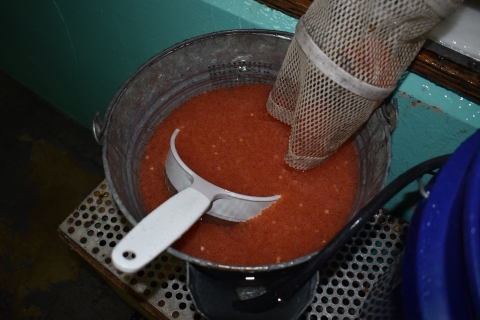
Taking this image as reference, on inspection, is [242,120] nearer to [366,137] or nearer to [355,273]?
[366,137]

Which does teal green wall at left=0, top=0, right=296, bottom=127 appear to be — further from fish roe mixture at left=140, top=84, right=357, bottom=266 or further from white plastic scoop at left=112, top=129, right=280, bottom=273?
white plastic scoop at left=112, top=129, right=280, bottom=273

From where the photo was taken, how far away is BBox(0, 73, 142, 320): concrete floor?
56.3 inches

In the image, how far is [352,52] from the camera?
567mm

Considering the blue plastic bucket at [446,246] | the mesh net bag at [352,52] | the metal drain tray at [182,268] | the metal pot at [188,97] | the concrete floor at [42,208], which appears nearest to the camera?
the blue plastic bucket at [446,246]

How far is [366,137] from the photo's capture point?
2.63 feet

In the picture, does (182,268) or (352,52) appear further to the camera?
(182,268)

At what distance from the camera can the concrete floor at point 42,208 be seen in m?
1.43

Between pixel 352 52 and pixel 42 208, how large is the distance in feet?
4.86

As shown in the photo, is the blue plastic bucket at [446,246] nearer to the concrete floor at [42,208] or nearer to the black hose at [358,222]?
the black hose at [358,222]

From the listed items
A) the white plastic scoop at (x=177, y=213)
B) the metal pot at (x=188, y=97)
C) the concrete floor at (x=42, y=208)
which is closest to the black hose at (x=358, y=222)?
the metal pot at (x=188, y=97)

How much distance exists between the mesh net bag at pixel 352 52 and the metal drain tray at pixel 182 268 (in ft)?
1.10

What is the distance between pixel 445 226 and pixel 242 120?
526mm

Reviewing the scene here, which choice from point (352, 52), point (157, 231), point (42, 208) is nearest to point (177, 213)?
point (157, 231)

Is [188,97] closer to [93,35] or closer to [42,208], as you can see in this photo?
[93,35]
